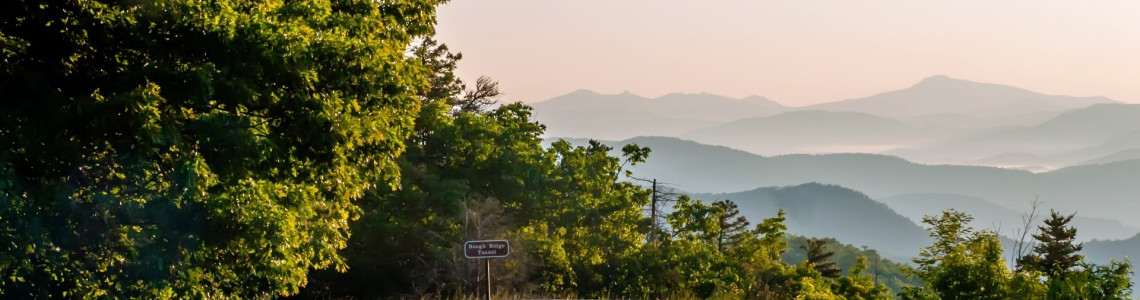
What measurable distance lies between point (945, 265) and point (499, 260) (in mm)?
11264

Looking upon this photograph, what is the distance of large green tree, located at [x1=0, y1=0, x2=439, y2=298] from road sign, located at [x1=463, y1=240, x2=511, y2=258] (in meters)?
5.15

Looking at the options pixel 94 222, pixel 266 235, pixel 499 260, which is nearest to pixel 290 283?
pixel 266 235

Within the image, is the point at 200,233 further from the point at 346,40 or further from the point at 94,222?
the point at 346,40

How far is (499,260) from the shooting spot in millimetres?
25422

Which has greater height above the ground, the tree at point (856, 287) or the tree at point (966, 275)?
the tree at point (856, 287)

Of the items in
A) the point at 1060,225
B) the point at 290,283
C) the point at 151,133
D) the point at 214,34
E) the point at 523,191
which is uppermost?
the point at 1060,225

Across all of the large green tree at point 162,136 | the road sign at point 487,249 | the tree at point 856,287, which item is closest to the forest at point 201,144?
the large green tree at point 162,136

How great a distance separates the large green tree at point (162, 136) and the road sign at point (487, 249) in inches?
203

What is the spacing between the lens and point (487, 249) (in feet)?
60.9

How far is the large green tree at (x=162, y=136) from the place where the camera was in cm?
1100

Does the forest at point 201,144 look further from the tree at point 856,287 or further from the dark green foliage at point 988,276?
the tree at point 856,287

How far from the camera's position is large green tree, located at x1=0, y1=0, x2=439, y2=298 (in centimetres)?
1100

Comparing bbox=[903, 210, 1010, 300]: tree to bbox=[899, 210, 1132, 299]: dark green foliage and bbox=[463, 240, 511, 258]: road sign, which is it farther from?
bbox=[463, 240, 511, 258]: road sign

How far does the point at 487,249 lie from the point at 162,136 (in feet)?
27.7
